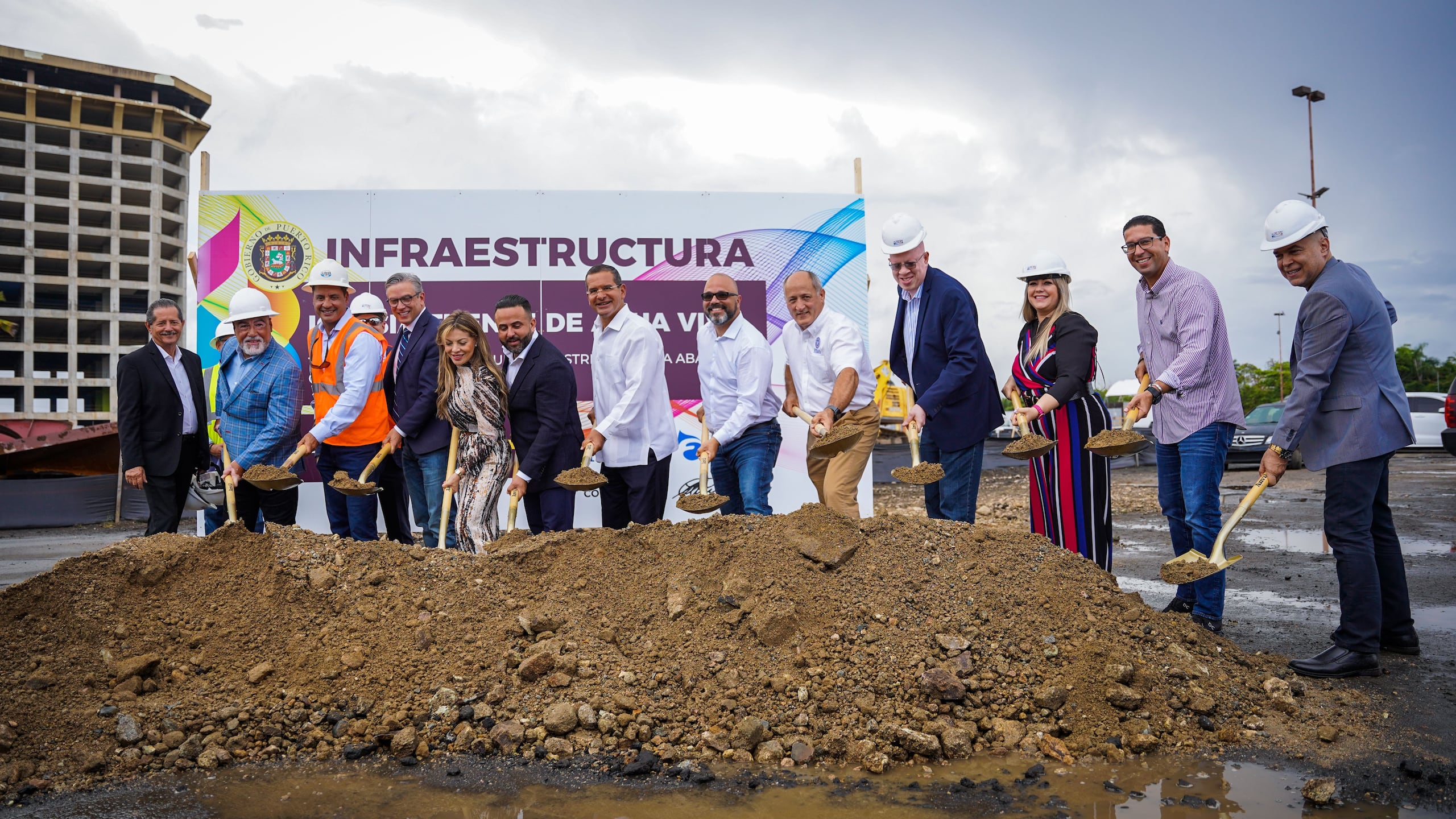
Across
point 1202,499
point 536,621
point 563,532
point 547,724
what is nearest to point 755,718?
point 547,724

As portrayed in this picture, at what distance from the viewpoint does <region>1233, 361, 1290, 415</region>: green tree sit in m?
53.2

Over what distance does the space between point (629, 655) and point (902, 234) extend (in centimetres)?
259

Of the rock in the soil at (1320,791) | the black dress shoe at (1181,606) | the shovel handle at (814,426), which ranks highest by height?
the shovel handle at (814,426)

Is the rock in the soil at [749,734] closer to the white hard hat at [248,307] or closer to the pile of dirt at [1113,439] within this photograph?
the pile of dirt at [1113,439]

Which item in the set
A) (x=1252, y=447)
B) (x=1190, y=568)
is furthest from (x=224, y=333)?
(x=1252, y=447)

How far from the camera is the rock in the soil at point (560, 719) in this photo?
2955 millimetres

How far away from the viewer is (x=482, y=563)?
404cm

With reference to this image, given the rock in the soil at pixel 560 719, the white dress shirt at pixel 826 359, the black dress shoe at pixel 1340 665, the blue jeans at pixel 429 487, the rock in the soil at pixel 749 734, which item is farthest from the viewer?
the blue jeans at pixel 429 487

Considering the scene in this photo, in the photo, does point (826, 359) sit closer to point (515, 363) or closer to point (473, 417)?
point (515, 363)

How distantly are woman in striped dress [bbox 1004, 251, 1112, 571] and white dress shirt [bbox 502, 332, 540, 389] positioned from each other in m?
2.62

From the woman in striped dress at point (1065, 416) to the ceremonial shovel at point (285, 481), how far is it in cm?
389

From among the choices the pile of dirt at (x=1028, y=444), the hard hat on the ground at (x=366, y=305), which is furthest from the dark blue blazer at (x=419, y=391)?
the pile of dirt at (x=1028, y=444)

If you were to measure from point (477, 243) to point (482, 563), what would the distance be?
4.08 m

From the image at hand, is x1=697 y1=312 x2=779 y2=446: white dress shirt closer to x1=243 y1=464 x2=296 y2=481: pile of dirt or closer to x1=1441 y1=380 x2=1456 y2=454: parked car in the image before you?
x1=243 y1=464 x2=296 y2=481: pile of dirt
